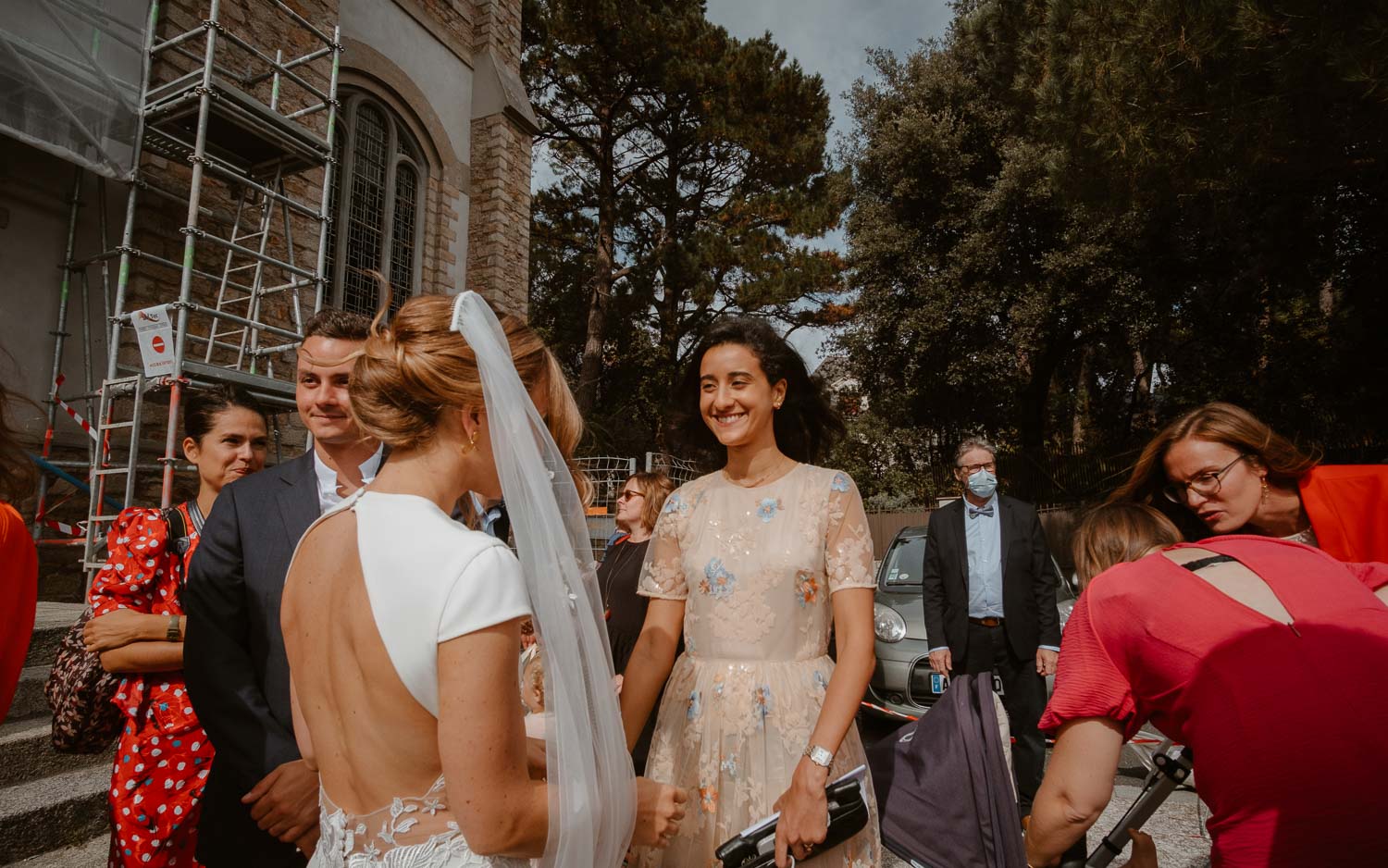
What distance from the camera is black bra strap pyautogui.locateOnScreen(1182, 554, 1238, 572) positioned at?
1.59m

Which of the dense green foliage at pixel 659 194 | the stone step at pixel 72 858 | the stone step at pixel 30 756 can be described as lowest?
the stone step at pixel 72 858

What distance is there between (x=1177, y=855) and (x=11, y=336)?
853cm

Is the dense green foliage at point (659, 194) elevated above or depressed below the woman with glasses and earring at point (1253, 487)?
above

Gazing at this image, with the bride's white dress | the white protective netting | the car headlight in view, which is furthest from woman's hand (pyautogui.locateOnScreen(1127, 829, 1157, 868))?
the white protective netting

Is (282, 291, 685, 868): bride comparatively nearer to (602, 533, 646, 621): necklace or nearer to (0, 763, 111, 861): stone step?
(602, 533, 646, 621): necklace

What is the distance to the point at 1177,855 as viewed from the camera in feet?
11.7

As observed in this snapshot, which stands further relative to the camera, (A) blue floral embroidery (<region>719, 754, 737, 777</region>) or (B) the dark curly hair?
(B) the dark curly hair

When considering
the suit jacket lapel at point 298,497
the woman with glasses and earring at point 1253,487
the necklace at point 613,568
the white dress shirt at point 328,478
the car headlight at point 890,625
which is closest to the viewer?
the suit jacket lapel at point 298,497

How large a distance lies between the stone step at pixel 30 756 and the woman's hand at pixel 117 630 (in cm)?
194

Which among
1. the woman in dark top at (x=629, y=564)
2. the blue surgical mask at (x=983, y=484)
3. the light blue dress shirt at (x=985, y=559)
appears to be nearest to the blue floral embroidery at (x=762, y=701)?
the woman in dark top at (x=629, y=564)

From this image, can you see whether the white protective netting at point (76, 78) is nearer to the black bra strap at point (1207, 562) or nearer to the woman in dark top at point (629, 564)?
the woman in dark top at point (629, 564)

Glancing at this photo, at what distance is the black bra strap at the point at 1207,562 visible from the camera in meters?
1.59

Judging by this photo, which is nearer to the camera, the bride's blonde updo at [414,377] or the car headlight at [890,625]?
the bride's blonde updo at [414,377]

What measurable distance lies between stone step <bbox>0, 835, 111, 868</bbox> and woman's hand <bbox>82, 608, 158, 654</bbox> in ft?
5.94
